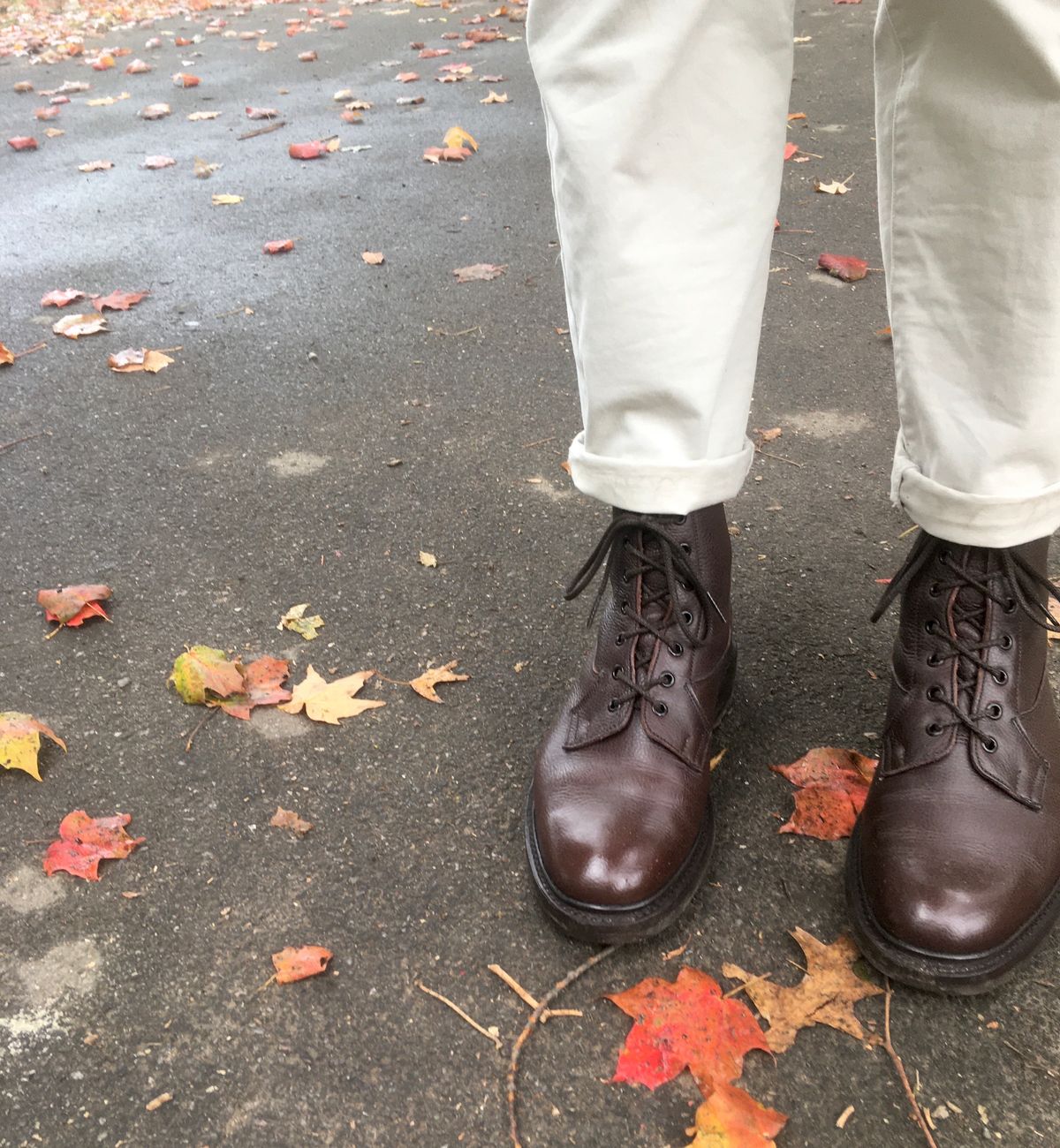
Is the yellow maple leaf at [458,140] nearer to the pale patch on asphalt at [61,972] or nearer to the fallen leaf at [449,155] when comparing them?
the fallen leaf at [449,155]

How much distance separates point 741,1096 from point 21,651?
122cm

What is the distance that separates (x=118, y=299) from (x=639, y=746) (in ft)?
7.32

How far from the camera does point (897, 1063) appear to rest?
0.98 meters

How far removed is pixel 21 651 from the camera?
1.59 m

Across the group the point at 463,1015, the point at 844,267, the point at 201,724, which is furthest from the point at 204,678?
the point at 844,267

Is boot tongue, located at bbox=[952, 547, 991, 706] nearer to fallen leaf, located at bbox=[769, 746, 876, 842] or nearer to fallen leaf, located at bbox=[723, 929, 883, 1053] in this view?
fallen leaf, located at bbox=[769, 746, 876, 842]

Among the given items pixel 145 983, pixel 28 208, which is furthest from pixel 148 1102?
pixel 28 208

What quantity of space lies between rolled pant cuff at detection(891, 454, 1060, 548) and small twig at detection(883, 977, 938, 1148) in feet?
1.51

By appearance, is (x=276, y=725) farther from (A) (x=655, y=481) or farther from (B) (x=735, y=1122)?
(B) (x=735, y=1122)

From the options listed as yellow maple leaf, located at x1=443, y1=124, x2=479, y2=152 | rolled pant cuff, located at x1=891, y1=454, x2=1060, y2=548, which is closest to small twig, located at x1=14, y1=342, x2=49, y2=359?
yellow maple leaf, located at x1=443, y1=124, x2=479, y2=152

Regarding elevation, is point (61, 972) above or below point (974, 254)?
below

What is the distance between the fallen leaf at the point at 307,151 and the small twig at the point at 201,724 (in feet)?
9.98

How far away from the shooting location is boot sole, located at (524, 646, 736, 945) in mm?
1066

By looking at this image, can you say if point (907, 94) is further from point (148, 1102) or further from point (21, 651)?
point (21, 651)
